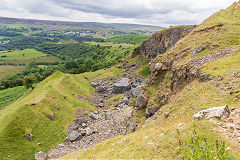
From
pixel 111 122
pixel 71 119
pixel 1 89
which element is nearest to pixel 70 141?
pixel 71 119

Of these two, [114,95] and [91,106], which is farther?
[114,95]

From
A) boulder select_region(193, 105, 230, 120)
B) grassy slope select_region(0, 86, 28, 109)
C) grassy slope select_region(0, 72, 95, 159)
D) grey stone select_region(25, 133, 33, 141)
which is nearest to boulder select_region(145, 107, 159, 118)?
boulder select_region(193, 105, 230, 120)

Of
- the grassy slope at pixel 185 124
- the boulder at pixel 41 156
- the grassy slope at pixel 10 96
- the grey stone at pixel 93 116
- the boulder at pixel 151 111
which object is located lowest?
the grassy slope at pixel 10 96

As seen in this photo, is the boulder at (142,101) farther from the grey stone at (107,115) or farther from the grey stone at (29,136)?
the grey stone at (29,136)

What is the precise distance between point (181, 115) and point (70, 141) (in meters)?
31.6

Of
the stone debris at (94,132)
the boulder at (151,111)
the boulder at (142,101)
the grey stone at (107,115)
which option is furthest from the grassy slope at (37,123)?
the boulder at (151,111)

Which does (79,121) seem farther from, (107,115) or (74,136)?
(107,115)

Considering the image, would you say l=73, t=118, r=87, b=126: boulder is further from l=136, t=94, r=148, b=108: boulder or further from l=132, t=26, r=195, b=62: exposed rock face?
l=132, t=26, r=195, b=62: exposed rock face

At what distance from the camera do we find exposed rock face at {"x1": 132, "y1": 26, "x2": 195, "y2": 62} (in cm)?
7550

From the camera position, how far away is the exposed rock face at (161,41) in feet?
248

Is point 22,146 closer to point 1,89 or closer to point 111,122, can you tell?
point 111,122

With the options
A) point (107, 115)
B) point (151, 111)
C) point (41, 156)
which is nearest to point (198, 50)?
point (151, 111)

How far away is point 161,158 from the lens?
40.0ft

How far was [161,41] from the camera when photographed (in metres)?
89.0
